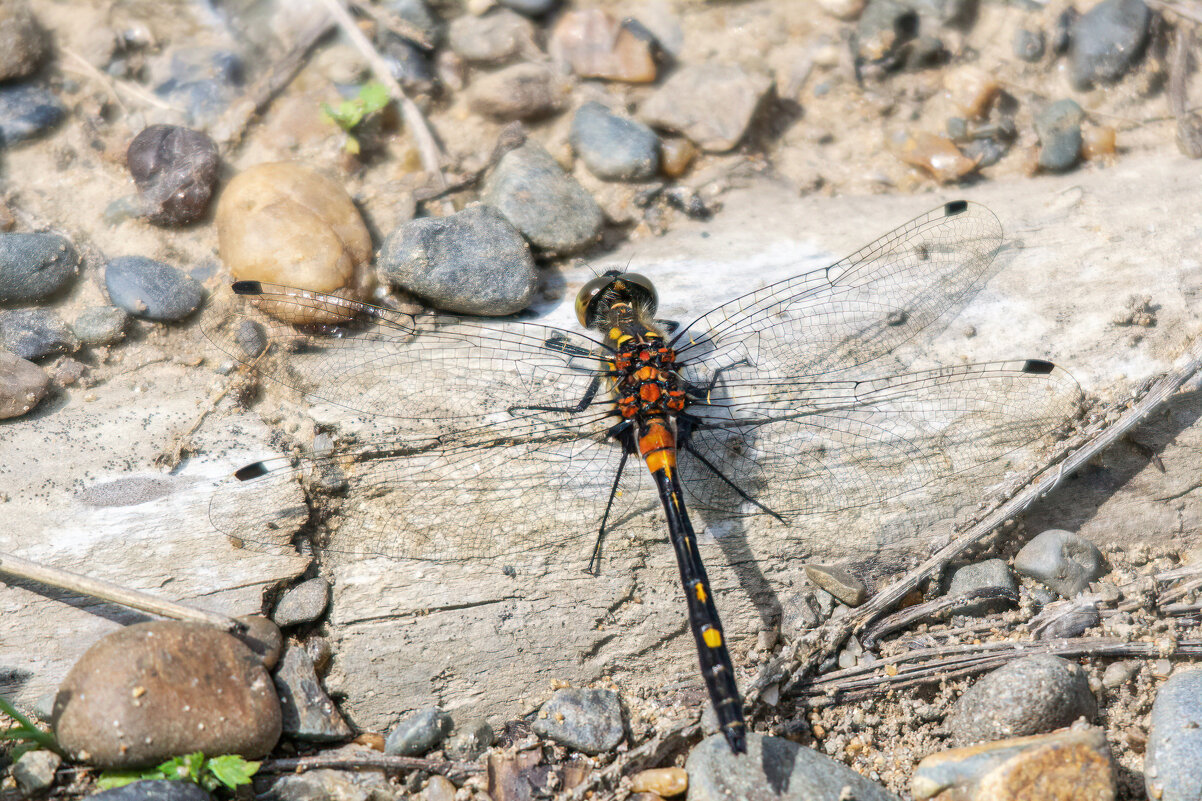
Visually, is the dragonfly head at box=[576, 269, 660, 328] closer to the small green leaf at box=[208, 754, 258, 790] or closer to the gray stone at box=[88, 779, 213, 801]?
the small green leaf at box=[208, 754, 258, 790]

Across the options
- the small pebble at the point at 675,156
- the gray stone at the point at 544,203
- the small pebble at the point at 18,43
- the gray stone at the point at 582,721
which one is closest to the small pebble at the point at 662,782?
the gray stone at the point at 582,721

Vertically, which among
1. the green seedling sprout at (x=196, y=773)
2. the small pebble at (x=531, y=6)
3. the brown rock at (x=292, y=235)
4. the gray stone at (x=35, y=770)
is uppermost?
the small pebble at (x=531, y=6)

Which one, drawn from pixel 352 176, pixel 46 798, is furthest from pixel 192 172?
pixel 46 798

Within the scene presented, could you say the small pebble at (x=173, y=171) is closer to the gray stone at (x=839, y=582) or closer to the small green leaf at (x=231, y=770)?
the small green leaf at (x=231, y=770)

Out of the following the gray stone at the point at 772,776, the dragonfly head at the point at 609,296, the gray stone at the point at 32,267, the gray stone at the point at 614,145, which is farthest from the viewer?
the gray stone at the point at 614,145

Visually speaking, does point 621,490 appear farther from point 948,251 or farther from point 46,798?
point 46,798

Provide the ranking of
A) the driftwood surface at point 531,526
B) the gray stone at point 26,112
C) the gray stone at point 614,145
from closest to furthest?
the driftwood surface at point 531,526
the gray stone at point 26,112
the gray stone at point 614,145
